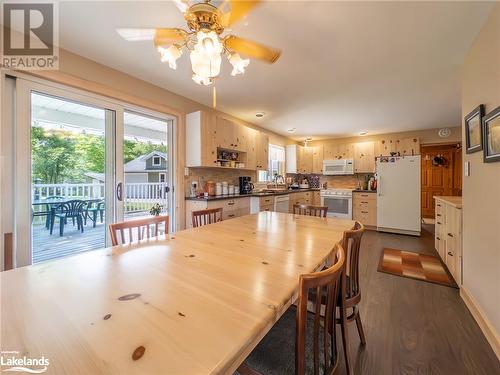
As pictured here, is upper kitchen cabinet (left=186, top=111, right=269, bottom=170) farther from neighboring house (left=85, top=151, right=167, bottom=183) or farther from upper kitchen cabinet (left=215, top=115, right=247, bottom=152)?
neighboring house (left=85, top=151, right=167, bottom=183)

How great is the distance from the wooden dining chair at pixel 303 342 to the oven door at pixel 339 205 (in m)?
4.77

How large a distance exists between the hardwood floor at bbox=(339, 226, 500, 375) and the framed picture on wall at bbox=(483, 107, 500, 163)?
1315mm

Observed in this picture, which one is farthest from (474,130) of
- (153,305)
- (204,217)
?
(153,305)

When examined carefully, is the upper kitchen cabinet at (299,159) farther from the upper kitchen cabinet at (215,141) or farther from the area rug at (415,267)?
the area rug at (415,267)

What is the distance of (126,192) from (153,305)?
2468 millimetres

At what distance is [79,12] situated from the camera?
163cm

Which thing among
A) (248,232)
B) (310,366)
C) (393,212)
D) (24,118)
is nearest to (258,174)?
(393,212)

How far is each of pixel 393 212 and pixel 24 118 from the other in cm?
584

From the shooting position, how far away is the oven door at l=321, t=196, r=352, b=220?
5312 mm

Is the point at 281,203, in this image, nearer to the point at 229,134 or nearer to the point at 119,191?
the point at 229,134

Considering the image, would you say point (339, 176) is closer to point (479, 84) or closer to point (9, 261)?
point (479, 84)

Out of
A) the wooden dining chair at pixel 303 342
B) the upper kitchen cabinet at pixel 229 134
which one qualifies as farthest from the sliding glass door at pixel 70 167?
the wooden dining chair at pixel 303 342

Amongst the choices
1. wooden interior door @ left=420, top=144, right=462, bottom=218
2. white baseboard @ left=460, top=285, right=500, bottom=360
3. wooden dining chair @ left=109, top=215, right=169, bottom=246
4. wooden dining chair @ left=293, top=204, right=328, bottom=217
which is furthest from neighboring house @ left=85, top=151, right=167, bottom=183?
wooden interior door @ left=420, top=144, right=462, bottom=218

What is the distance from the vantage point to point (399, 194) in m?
4.58
